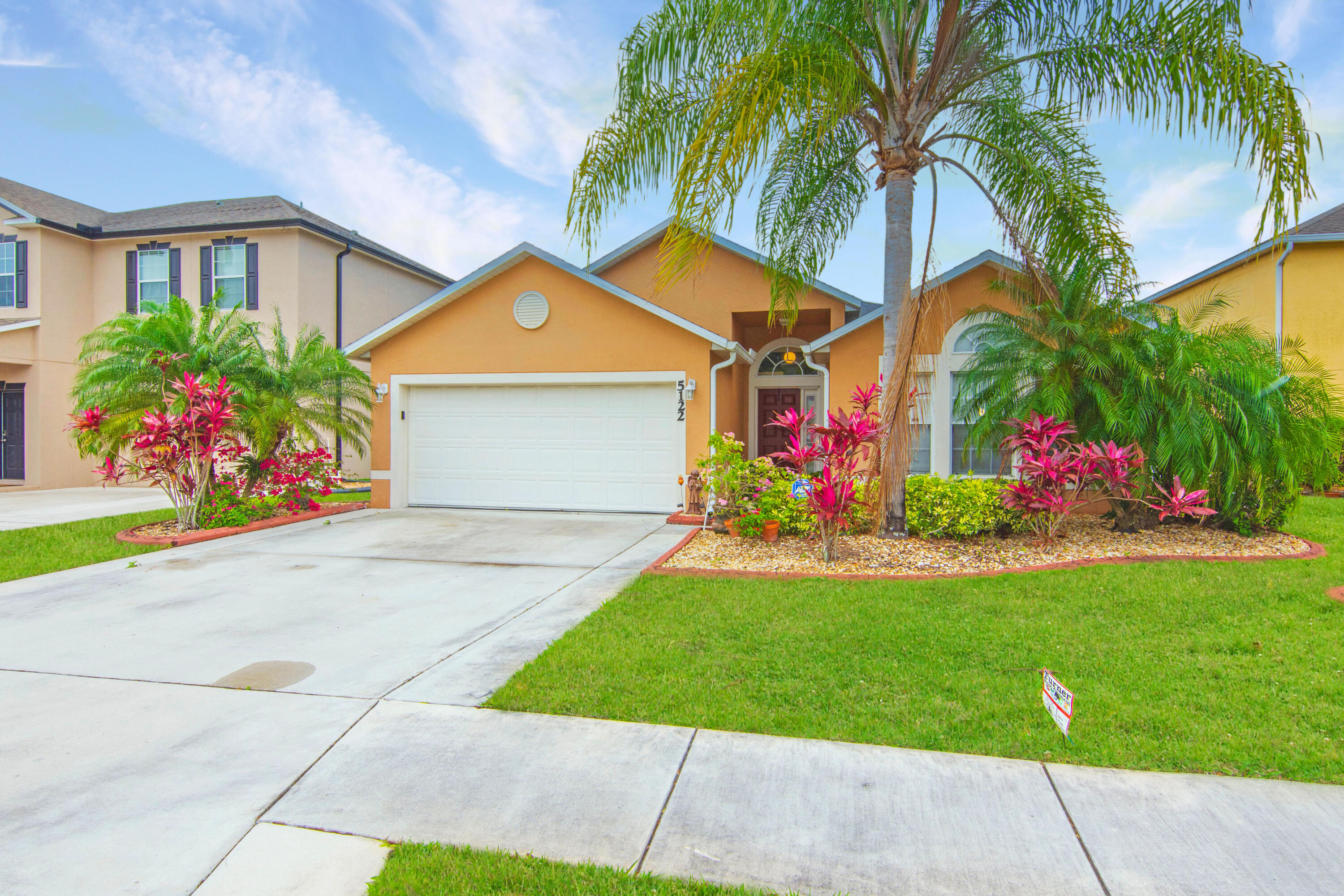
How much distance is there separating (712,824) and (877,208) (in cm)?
904

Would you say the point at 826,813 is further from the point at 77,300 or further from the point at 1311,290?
the point at 77,300

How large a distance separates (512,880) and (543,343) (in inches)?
384

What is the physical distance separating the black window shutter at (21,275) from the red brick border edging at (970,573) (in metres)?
17.3

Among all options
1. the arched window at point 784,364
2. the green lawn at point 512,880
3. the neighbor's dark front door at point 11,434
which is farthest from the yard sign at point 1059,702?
the neighbor's dark front door at point 11,434

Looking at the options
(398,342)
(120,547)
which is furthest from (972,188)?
(120,547)

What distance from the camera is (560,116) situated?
14328 millimetres

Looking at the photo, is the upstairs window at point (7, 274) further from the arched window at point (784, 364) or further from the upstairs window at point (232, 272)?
the arched window at point (784, 364)

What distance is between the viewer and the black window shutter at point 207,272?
653 inches

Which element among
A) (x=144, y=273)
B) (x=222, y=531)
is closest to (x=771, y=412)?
(x=222, y=531)

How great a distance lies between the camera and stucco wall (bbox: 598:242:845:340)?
531 inches

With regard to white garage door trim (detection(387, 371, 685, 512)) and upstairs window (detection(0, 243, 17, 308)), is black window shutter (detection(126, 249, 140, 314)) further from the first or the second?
white garage door trim (detection(387, 371, 685, 512))

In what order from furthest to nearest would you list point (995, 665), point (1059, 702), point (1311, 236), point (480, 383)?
1. point (1311, 236)
2. point (480, 383)
3. point (995, 665)
4. point (1059, 702)

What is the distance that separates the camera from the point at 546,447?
11.8 metres

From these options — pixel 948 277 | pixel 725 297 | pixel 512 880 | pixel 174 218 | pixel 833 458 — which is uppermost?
pixel 174 218
